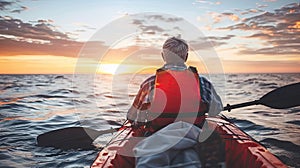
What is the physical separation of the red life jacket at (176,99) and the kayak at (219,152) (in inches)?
14.4

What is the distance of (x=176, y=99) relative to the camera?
9.86 feet

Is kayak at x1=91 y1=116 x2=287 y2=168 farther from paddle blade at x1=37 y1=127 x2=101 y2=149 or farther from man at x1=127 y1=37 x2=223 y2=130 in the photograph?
paddle blade at x1=37 y1=127 x2=101 y2=149

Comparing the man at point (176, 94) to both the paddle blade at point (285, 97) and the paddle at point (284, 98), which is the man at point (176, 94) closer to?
the paddle at point (284, 98)

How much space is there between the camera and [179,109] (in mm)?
3010

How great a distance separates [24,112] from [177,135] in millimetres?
9618

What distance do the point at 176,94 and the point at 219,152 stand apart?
83 cm

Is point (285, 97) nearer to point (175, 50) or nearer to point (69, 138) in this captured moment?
point (175, 50)

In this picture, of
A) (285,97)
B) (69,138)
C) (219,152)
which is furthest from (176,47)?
(69,138)

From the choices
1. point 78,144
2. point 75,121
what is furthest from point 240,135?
point 75,121

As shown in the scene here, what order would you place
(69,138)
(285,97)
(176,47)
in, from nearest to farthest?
(176,47)
(285,97)
(69,138)

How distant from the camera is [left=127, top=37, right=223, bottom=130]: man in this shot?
3.01 m

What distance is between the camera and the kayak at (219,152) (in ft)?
8.32

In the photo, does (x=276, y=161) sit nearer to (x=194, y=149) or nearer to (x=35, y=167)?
(x=194, y=149)

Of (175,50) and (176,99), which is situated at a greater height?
(175,50)
